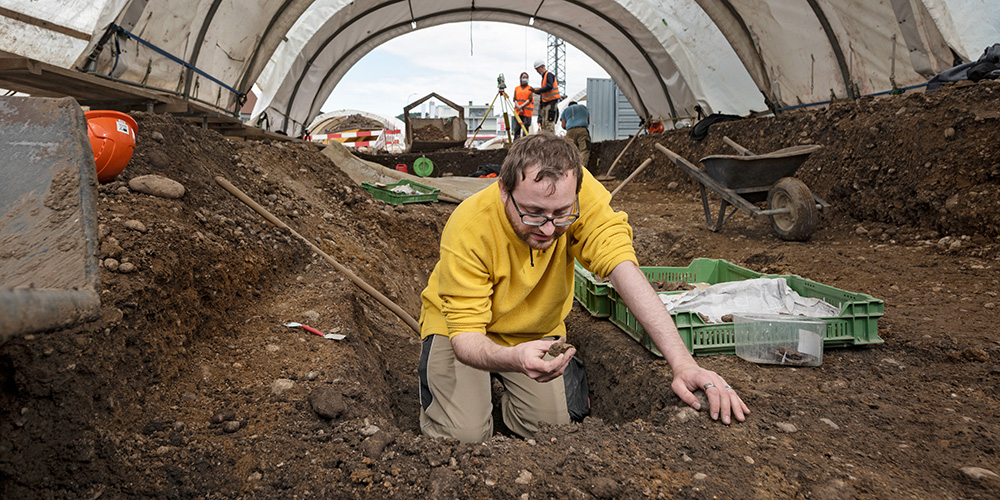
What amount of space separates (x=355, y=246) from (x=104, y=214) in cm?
267

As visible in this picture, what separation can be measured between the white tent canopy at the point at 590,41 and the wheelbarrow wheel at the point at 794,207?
6.13ft

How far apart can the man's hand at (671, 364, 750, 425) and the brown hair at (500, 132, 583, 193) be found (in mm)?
834

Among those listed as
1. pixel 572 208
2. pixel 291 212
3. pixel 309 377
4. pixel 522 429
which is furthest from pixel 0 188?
pixel 291 212

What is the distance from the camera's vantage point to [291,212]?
15.6 ft

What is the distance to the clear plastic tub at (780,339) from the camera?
8.29 ft

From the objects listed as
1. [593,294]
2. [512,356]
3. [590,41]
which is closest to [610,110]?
[590,41]

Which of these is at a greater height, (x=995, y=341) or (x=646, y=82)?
(x=646, y=82)

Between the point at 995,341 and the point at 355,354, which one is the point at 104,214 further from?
the point at 995,341

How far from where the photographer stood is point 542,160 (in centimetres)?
196

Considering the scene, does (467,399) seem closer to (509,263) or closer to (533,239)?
(509,263)

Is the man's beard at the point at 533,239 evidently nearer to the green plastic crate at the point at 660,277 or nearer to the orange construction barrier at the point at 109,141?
the green plastic crate at the point at 660,277

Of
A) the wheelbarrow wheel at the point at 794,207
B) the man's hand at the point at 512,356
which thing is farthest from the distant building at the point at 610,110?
the man's hand at the point at 512,356

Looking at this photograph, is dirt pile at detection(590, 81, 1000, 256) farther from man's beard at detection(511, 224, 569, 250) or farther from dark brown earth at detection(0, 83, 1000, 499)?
man's beard at detection(511, 224, 569, 250)

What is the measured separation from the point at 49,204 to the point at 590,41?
42.9 ft
